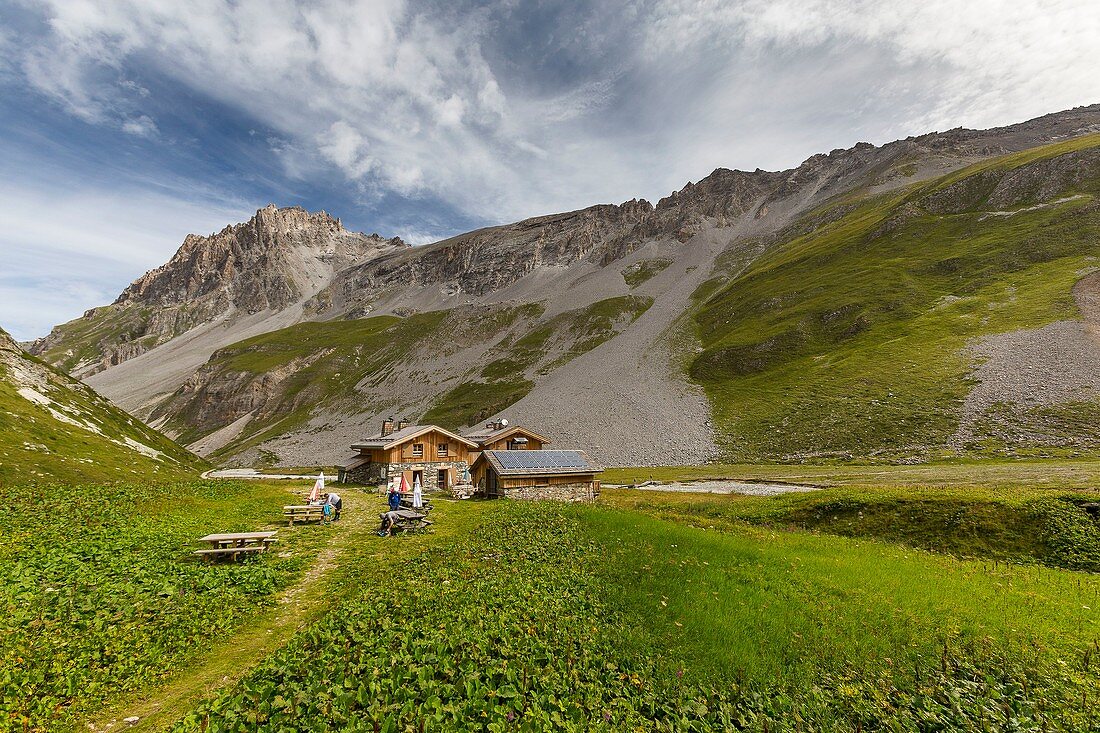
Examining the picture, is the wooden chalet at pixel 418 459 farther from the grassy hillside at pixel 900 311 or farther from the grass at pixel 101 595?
the grassy hillside at pixel 900 311

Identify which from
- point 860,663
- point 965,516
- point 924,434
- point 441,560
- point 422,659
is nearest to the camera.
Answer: point 422,659

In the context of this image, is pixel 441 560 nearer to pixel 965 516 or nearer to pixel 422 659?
pixel 422 659

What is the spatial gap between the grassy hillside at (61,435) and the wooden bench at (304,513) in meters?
11.7

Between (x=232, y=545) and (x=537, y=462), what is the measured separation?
97.3 ft

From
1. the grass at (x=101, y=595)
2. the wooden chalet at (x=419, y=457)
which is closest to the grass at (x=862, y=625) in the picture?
the grass at (x=101, y=595)

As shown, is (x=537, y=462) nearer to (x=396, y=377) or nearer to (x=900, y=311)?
(x=900, y=311)

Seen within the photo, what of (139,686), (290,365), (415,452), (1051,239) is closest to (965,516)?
(139,686)

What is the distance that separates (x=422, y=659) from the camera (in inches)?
360

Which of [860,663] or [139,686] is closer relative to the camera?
[139,686]

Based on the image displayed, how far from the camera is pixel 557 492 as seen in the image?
44.2 metres

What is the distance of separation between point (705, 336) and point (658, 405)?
46837 mm

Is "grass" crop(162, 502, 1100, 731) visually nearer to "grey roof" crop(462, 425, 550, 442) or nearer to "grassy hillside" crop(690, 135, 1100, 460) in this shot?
"grey roof" crop(462, 425, 550, 442)

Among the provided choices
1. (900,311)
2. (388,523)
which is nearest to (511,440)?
(388,523)

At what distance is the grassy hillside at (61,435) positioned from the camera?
24500 millimetres
